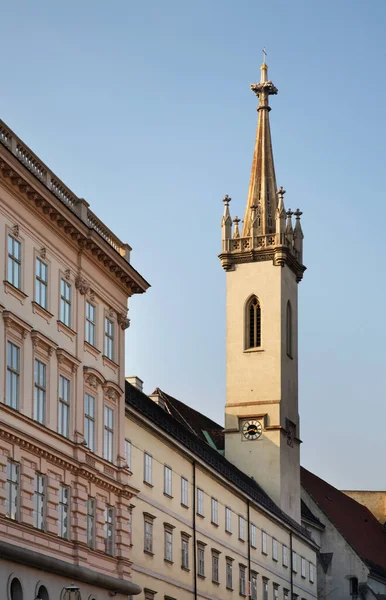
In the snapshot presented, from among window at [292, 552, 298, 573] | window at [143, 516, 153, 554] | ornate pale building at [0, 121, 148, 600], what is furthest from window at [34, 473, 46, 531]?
window at [292, 552, 298, 573]

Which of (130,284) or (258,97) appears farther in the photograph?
(258,97)

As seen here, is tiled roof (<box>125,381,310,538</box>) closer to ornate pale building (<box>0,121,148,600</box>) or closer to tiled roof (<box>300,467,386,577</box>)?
ornate pale building (<box>0,121,148,600</box>)

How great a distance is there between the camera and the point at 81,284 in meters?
45.4

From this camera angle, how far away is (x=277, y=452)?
90.3 m

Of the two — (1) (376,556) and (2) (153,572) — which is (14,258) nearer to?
(2) (153,572)

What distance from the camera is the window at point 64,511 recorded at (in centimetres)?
4194

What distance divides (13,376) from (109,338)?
9667 mm

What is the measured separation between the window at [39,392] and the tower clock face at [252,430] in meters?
50.8

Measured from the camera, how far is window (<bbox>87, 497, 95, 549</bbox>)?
44.3 metres

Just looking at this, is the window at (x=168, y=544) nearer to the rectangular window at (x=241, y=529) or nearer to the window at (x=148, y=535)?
the window at (x=148, y=535)

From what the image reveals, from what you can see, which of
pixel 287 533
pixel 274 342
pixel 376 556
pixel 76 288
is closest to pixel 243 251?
pixel 274 342

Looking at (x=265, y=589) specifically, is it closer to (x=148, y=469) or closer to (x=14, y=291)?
(x=148, y=469)

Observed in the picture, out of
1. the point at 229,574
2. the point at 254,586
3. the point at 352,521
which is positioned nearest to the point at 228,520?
the point at 229,574

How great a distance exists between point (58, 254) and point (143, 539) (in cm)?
1444
